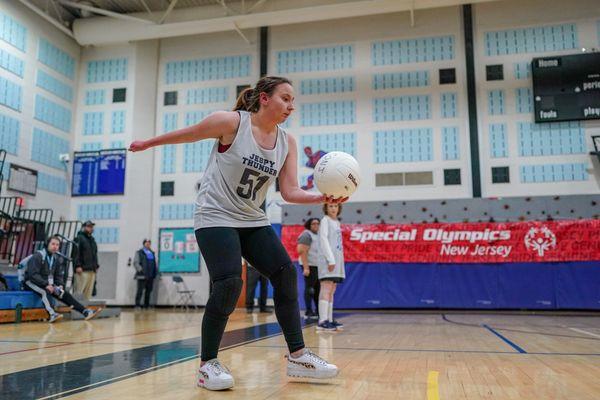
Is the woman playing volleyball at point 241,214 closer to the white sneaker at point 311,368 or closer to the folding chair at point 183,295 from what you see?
the white sneaker at point 311,368

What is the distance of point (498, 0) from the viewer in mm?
13727

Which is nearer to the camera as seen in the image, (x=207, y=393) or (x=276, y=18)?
(x=207, y=393)

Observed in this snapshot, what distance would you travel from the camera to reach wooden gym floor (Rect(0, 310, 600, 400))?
8.57 feet

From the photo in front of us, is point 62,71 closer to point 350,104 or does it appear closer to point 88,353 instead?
point 350,104

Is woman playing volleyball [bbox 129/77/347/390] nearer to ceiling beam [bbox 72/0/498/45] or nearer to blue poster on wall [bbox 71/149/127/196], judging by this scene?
ceiling beam [bbox 72/0/498/45]

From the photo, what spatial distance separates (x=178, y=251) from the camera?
48.9 feet

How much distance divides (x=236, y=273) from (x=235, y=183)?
1.65ft

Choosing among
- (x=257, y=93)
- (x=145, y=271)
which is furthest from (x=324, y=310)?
(x=145, y=271)

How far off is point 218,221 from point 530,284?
1059cm

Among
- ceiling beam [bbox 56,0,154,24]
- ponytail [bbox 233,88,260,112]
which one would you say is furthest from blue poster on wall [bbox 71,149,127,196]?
ponytail [bbox 233,88,260,112]

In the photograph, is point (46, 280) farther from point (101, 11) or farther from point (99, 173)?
point (101, 11)

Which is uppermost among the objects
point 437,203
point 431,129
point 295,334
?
point 431,129

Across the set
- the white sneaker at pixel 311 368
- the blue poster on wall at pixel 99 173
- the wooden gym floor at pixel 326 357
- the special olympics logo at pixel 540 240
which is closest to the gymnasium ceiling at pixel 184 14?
the blue poster on wall at pixel 99 173

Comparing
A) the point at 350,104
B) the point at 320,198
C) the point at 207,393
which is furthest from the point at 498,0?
the point at 207,393
